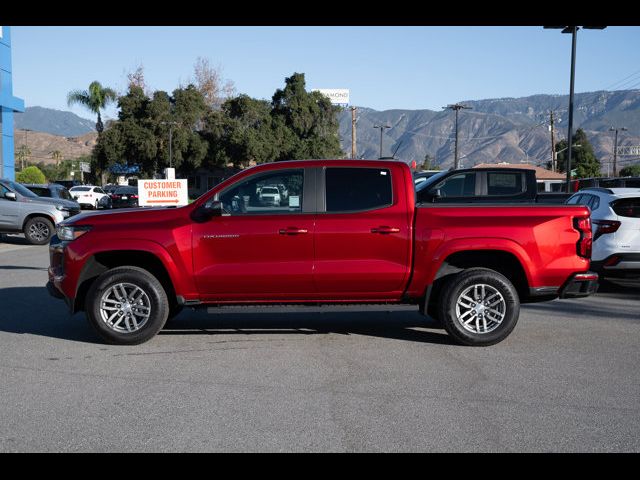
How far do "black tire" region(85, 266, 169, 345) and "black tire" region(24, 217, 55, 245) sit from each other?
13.3m

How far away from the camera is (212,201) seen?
7.68 meters

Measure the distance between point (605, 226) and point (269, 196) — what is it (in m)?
6.18

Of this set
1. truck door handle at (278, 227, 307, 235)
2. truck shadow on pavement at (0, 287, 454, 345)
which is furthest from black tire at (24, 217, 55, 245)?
truck door handle at (278, 227, 307, 235)

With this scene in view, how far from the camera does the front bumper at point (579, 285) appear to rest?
7.70m

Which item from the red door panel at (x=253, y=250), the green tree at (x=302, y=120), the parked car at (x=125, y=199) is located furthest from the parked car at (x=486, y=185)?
the green tree at (x=302, y=120)

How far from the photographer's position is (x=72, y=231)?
778cm

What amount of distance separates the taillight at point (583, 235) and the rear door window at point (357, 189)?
80.0 inches

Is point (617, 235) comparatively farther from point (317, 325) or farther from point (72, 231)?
point (72, 231)

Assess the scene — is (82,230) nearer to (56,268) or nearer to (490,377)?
(56,268)

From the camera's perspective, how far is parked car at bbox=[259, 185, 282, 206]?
7.78m

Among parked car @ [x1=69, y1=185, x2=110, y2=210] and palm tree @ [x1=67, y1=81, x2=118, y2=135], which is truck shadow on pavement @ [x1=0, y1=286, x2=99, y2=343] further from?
palm tree @ [x1=67, y1=81, x2=118, y2=135]
